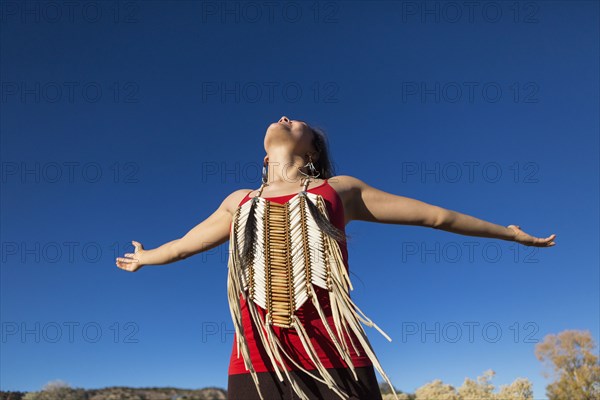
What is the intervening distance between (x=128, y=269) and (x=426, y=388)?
4217mm

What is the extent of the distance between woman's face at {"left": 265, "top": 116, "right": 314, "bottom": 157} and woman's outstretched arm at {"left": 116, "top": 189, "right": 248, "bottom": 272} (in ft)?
1.26

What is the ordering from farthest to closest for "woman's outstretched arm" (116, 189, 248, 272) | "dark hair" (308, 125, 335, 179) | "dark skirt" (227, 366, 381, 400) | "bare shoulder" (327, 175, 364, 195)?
"dark hair" (308, 125, 335, 179), "woman's outstretched arm" (116, 189, 248, 272), "bare shoulder" (327, 175, 364, 195), "dark skirt" (227, 366, 381, 400)

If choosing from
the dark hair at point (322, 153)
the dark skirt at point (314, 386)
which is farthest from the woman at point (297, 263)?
the dark hair at point (322, 153)

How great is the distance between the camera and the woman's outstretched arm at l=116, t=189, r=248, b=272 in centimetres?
287

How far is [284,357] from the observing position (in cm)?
225

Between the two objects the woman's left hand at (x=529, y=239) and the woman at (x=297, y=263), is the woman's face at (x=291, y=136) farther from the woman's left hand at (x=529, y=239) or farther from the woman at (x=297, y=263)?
the woman's left hand at (x=529, y=239)

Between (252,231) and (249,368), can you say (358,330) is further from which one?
(252,231)

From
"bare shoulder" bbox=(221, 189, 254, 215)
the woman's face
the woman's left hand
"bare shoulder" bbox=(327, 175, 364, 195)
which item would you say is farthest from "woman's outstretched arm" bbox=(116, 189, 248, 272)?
the woman's left hand

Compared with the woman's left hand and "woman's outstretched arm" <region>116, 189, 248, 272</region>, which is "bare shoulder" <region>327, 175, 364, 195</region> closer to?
"woman's outstretched arm" <region>116, 189, 248, 272</region>

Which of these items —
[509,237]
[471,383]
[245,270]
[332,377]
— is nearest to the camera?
[332,377]

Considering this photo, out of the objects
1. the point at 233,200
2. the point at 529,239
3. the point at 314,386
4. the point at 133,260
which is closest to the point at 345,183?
the point at 233,200

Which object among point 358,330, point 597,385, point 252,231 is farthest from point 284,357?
point 597,385

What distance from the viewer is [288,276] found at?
2.41 meters

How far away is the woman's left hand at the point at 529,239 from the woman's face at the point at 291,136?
136cm
